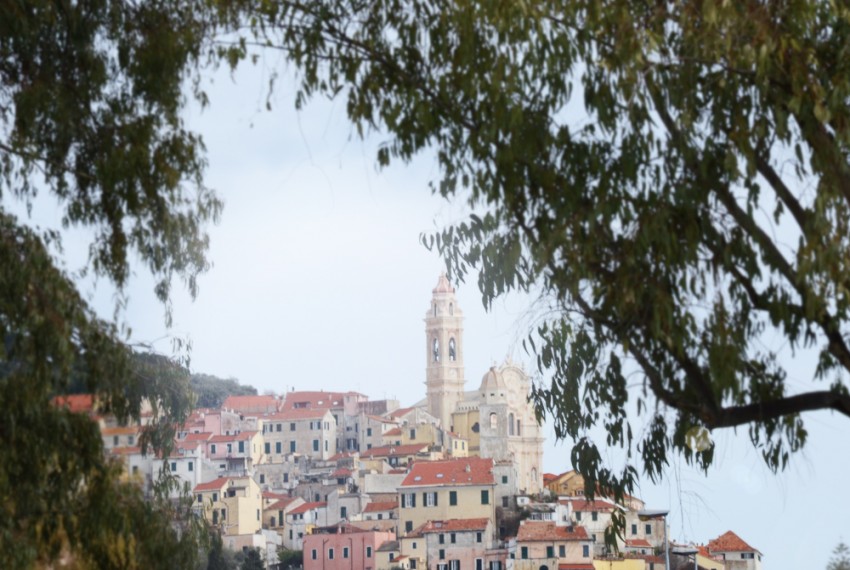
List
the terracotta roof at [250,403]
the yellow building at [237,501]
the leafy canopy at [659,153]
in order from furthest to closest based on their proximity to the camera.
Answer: the terracotta roof at [250,403], the yellow building at [237,501], the leafy canopy at [659,153]

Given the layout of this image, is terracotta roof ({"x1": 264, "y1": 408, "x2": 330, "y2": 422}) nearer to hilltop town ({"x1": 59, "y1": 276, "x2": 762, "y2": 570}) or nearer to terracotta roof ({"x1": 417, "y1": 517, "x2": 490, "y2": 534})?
hilltop town ({"x1": 59, "y1": 276, "x2": 762, "y2": 570})

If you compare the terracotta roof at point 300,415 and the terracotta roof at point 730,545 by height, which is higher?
the terracotta roof at point 300,415

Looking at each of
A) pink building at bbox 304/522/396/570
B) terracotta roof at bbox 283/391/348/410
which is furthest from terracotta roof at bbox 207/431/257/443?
pink building at bbox 304/522/396/570

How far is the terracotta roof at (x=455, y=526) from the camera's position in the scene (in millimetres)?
74500

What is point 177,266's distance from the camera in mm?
11422

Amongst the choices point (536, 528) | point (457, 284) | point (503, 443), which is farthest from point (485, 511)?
point (457, 284)

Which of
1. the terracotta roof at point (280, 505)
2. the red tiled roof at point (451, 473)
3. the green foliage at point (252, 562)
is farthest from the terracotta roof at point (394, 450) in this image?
the green foliage at point (252, 562)

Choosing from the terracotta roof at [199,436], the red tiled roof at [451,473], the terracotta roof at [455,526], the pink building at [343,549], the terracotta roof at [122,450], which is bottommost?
the terracotta roof at [122,450]

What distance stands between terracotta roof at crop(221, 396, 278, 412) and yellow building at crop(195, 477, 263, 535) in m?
28.6

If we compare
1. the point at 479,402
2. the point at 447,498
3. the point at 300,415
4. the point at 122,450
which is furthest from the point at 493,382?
the point at 122,450

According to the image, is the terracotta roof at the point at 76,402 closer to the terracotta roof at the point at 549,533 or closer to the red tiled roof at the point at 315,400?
the terracotta roof at the point at 549,533

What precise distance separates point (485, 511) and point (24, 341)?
6877 cm

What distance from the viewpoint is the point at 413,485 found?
79250mm

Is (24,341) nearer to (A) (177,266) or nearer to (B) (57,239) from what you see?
(B) (57,239)
